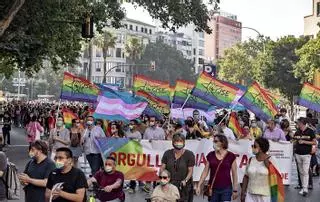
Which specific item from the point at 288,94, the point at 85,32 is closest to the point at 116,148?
the point at 85,32

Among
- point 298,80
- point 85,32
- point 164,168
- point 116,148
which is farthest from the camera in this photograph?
point 298,80

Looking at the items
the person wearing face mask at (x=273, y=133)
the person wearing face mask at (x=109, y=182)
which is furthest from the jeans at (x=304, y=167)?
the person wearing face mask at (x=109, y=182)

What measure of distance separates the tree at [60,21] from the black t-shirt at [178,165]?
13.5 m

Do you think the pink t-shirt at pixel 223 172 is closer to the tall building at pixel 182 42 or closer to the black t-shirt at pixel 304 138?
the black t-shirt at pixel 304 138

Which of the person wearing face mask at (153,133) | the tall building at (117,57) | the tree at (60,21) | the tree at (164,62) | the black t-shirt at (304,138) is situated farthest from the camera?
the tall building at (117,57)

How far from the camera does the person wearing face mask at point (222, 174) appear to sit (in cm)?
791

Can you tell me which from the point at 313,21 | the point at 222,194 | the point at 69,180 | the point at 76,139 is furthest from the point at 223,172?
the point at 313,21

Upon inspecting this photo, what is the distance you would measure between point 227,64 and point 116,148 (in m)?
85.0

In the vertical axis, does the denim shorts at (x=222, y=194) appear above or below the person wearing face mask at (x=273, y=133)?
below

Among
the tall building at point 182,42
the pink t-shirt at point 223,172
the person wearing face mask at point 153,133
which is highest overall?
the tall building at point 182,42

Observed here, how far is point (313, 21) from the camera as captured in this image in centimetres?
6725

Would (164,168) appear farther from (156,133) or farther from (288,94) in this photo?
(288,94)

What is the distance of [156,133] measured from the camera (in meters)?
13.4

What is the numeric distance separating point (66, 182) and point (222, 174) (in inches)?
100
